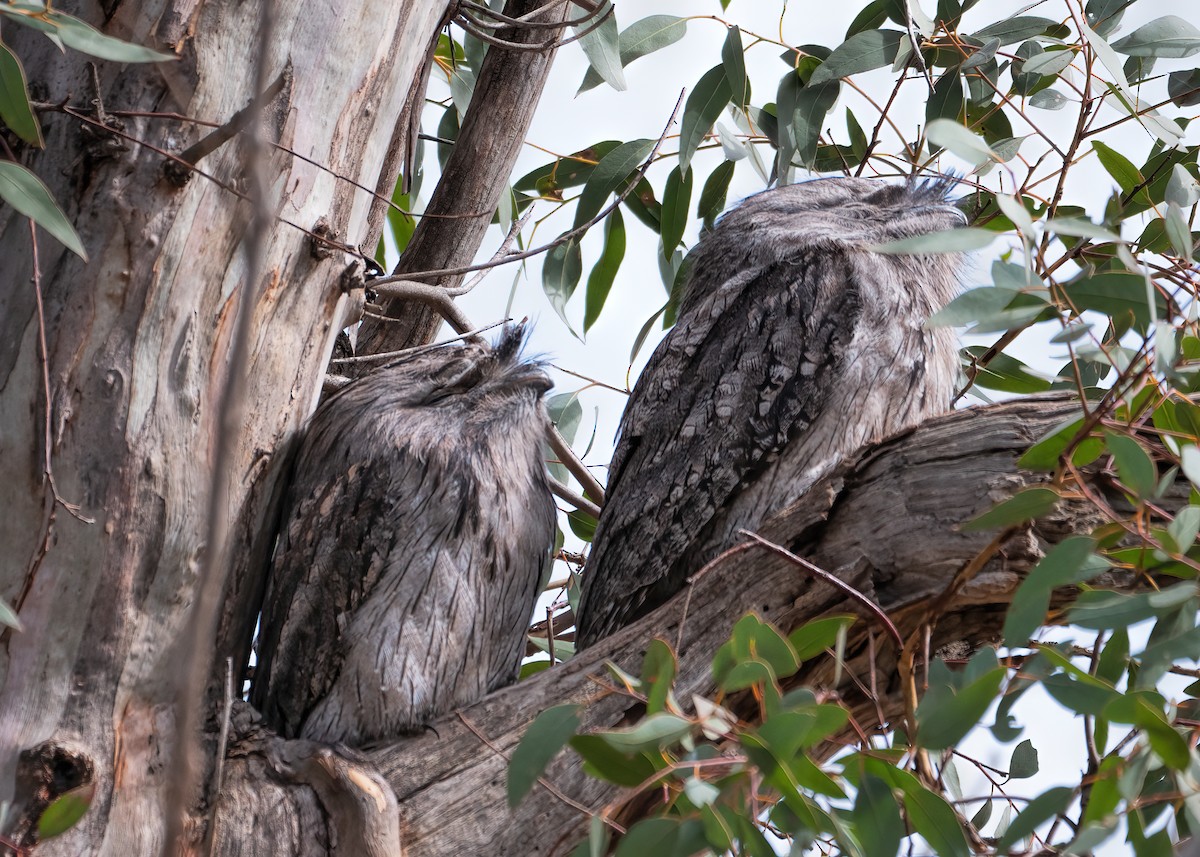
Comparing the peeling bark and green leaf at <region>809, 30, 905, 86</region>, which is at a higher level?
green leaf at <region>809, 30, 905, 86</region>

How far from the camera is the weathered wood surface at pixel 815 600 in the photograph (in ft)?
5.51

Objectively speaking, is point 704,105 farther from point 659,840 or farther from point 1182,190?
point 659,840

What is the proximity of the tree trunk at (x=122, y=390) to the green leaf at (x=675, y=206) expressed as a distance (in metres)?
1.44

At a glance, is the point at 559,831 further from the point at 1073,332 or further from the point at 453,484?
the point at 1073,332

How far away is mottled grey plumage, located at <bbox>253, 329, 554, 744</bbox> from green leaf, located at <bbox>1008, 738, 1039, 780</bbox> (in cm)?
99

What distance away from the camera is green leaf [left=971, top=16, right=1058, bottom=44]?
108 inches

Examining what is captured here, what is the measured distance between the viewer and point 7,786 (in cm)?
152

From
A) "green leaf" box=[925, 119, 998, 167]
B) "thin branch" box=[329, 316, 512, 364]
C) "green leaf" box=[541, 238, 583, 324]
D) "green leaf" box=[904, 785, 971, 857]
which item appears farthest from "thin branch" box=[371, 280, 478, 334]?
"green leaf" box=[904, 785, 971, 857]

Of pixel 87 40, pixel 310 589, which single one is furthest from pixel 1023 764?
pixel 87 40

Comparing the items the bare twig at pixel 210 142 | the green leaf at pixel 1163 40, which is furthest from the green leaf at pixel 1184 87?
the bare twig at pixel 210 142

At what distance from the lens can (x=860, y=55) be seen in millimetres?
2629

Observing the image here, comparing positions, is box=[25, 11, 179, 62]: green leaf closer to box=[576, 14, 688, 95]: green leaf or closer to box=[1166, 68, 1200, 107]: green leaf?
box=[576, 14, 688, 95]: green leaf

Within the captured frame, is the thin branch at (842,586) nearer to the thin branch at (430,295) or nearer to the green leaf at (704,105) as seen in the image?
the thin branch at (430,295)

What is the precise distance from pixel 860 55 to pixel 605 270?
1.01 m
